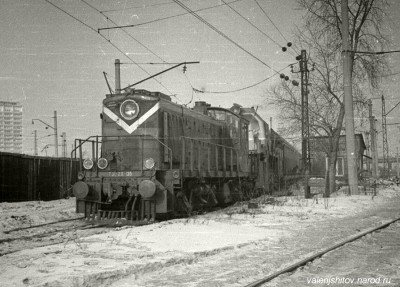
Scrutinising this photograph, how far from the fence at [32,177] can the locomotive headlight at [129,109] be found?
20.8ft

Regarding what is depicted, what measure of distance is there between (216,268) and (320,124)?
20786 mm

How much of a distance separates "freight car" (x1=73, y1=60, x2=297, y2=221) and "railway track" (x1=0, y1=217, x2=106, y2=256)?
26.5 inches

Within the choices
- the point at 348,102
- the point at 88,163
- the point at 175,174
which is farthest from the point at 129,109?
the point at 348,102

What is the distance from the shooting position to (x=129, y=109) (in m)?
12.6

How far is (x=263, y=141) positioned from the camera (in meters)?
22.0

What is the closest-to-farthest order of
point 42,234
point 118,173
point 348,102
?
point 42,234
point 118,173
point 348,102

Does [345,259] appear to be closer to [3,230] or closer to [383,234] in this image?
[383,234]

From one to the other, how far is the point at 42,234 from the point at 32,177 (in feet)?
39.4

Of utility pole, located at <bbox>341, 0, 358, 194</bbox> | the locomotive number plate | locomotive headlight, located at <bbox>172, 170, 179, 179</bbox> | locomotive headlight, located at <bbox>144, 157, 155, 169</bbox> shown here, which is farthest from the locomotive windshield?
utility pole, located at <bbox>341, 0, 358, 194</bbox>

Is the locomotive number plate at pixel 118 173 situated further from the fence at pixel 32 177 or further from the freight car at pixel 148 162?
the fence at pixel 32 177

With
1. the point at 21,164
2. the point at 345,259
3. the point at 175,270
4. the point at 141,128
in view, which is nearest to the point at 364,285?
the point at 345,259

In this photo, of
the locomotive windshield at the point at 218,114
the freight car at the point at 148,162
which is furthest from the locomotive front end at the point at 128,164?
the locomotive windshield at the point at 218,114

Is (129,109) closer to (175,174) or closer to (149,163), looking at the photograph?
(149,163)

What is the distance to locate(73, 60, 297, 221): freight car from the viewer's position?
1150 cm
